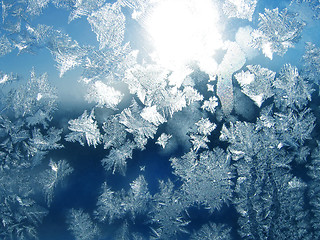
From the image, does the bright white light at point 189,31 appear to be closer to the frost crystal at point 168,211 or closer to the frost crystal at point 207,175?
the frost crystal at point 207,175

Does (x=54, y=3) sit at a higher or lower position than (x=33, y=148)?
higher

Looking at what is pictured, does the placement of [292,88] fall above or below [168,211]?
above

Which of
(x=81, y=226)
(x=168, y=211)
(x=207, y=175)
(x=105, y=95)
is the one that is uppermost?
(x=105, y=95)

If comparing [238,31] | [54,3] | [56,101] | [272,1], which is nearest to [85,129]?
[56,101]

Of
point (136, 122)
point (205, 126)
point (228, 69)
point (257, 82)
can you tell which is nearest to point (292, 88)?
point (257, 82)

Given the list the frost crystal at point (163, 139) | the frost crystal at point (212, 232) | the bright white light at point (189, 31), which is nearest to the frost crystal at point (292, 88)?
the bright white light at point (189, 31)

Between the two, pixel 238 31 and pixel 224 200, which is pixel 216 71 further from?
pixel 224 200

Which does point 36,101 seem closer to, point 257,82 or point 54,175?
point 54,175

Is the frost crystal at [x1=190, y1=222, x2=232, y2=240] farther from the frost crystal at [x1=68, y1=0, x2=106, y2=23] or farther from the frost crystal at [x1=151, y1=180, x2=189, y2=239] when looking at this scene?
the frost crystal at [x1=68, y1=0, x2=106, y2=23]
